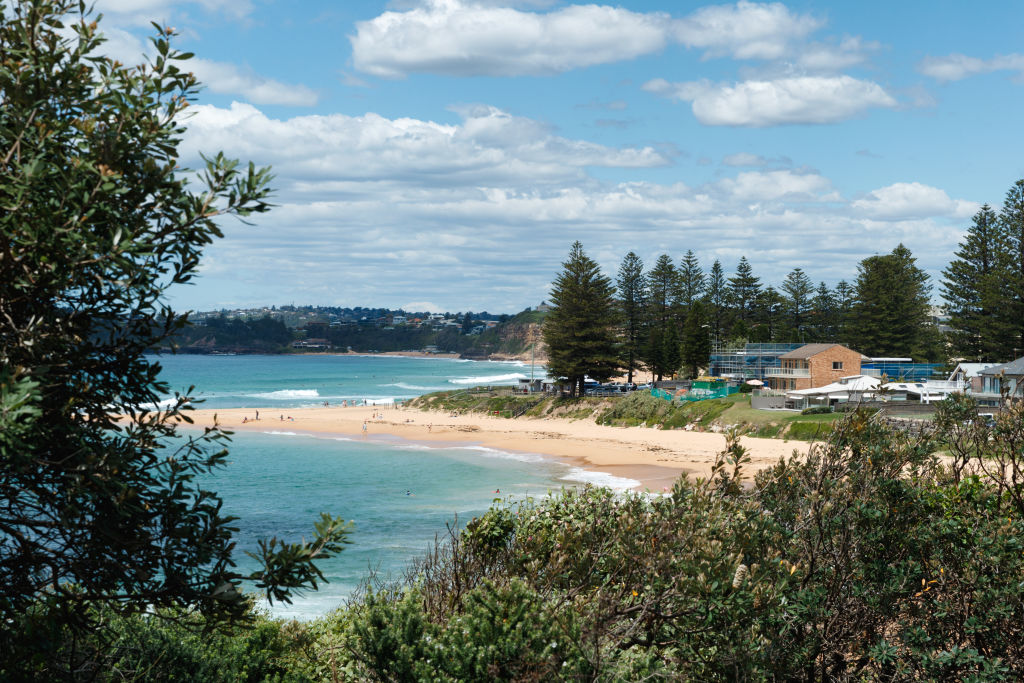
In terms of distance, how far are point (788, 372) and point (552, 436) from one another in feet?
55.2

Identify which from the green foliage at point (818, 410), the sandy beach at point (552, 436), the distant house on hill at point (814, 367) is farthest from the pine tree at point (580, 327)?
the green foliage at point (818, 410)

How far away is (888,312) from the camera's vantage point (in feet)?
210

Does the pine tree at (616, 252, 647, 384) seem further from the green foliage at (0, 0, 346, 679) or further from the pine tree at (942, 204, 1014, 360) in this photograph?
the green foliage at (0, 0, 346, 679)

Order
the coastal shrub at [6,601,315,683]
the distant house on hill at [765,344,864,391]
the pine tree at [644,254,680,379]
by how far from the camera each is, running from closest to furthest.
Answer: the coastal shrub at [6,601,315,683], the distant house on hill at [765,344,864,391], the pine tree at [644,254,680,379]

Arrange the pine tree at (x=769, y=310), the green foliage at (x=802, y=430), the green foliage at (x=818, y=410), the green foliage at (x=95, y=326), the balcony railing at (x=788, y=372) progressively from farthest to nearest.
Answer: the pine tree at (x=769, y=310)
the balcony railing at (x=788, y=372)
the green foliage at (x=818, y=410)
the green foliage at (x=802, y=430)
the green foliage at (x=95, y=326)

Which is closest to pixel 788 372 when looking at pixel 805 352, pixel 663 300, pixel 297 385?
pixel 805 352

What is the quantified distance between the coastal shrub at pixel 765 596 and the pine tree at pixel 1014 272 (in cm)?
4782

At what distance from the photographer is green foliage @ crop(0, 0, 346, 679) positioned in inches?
164

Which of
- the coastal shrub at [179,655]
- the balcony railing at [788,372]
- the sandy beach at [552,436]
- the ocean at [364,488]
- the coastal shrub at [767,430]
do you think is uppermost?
the balcony railing at [788,372]

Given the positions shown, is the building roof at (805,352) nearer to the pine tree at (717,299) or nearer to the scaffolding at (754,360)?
the scaffolding at (754,360)

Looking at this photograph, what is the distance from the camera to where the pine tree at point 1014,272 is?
1921 inches

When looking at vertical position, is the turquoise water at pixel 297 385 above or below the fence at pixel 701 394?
below

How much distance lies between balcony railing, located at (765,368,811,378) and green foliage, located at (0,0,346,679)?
170 feet

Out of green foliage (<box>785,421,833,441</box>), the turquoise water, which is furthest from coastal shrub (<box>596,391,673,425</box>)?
the turquoise water
